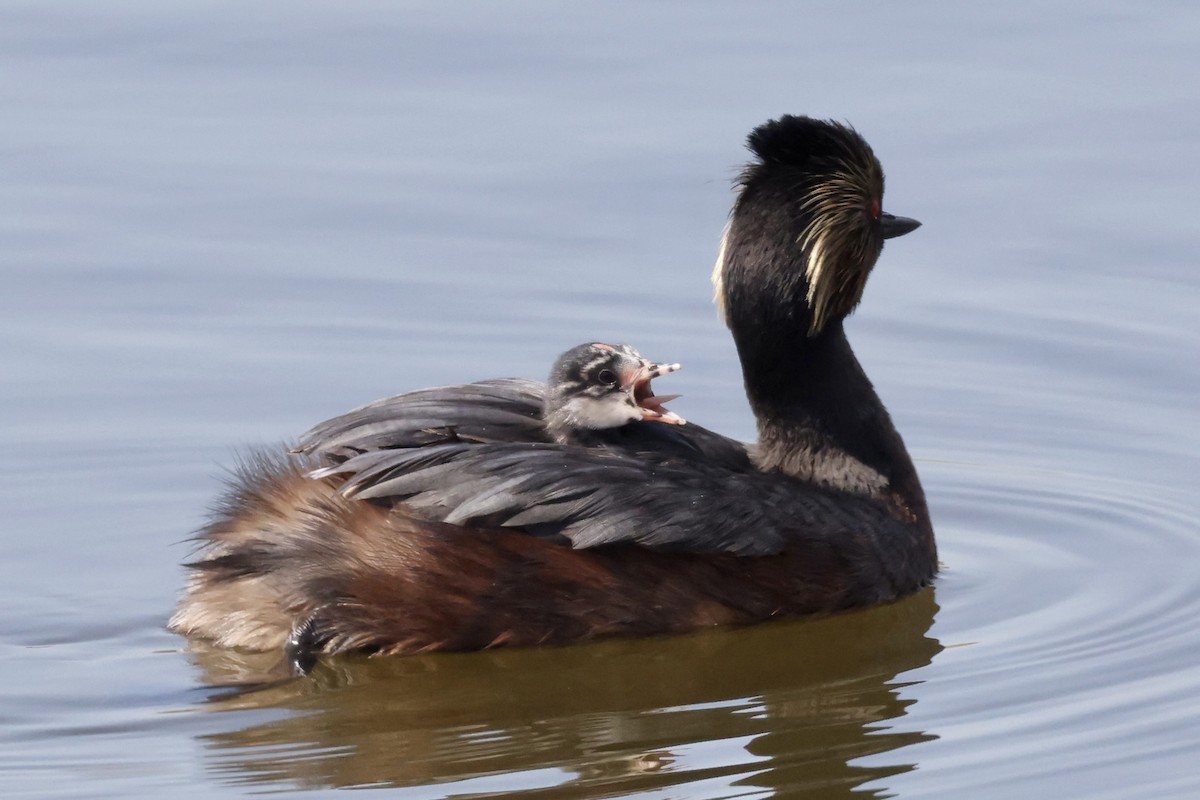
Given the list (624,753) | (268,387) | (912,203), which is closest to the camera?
(624,753)

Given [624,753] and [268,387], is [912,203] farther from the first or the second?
[624,753]

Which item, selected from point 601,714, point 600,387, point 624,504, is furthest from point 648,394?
point 601,714

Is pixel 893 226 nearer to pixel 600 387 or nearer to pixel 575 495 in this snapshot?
pixel 600 387

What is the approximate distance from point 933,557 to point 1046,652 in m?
1.05

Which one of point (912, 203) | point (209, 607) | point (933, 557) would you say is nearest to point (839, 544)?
point (933, 557)

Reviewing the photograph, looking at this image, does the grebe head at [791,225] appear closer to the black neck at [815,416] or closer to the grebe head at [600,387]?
the black neck at [815,416]

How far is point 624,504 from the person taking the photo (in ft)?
27.4

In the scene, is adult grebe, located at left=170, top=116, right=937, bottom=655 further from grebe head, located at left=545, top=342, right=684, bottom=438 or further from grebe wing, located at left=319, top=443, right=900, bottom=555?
grebe head, located at left=545, top=342, right=684, bottom=438

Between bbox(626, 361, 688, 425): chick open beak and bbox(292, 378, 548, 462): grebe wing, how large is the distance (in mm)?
377

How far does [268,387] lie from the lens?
10891mm

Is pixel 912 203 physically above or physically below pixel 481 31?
below

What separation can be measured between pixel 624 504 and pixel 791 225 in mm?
1382

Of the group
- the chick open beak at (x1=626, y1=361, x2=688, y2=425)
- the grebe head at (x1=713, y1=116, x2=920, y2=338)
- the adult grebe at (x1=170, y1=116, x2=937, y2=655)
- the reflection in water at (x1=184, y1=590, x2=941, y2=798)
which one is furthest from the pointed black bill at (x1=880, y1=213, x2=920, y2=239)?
the reflection in water at (x1=184, y1=590, x2=941, y2=798)

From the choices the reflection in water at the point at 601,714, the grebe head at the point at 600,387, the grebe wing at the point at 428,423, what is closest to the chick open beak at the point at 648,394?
the grebe head at the point at 600,387
